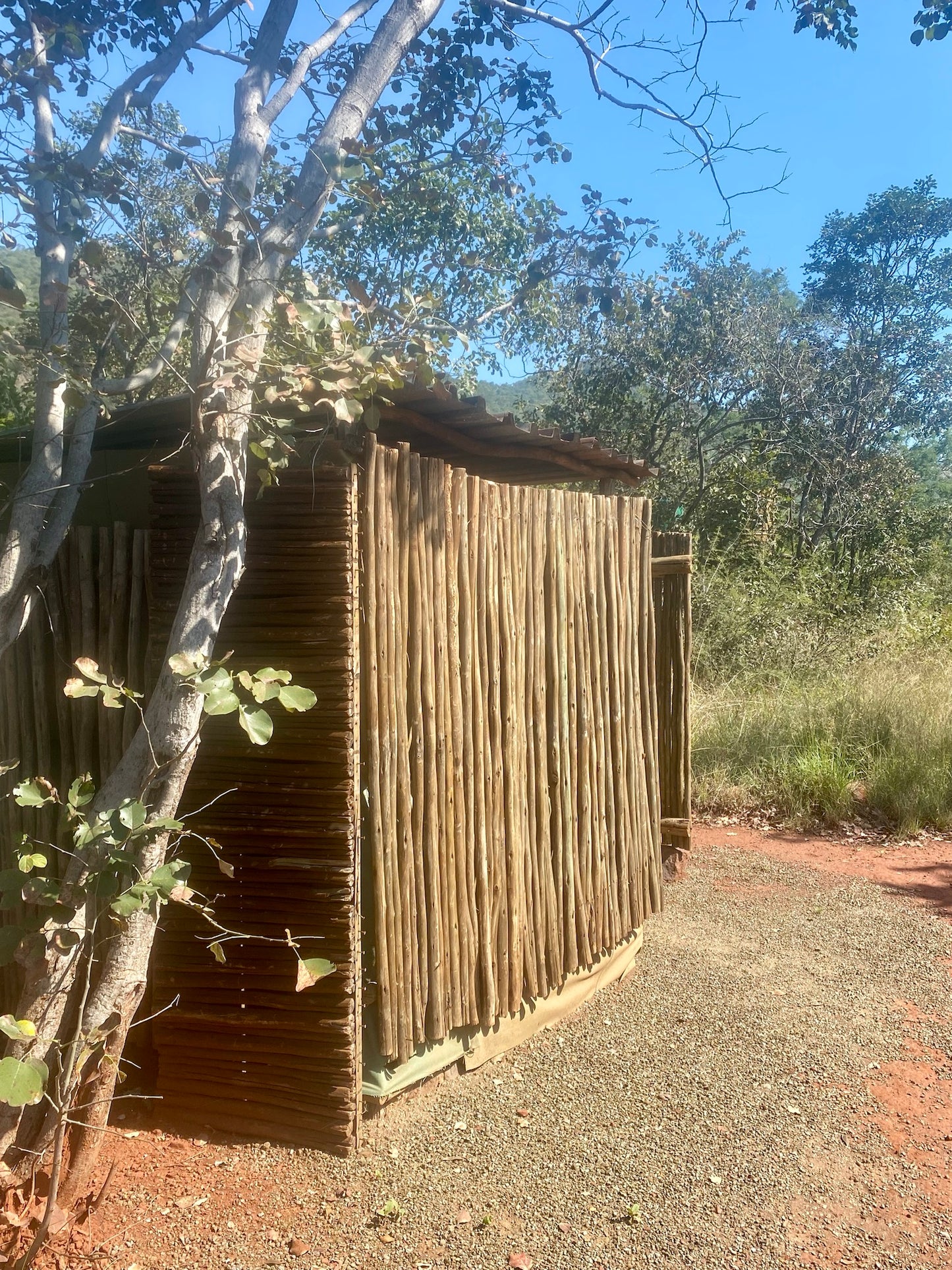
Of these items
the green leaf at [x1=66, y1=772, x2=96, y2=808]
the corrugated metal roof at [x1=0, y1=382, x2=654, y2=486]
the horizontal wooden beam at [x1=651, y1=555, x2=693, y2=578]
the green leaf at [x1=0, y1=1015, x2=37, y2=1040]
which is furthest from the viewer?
the horizontal wooden beam at [x1=651, y1=555, x2=693, y2=578]

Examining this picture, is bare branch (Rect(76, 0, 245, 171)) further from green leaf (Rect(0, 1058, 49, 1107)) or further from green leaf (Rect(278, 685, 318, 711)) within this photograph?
green leaf (Rect(0, 1058, 49, 1107))

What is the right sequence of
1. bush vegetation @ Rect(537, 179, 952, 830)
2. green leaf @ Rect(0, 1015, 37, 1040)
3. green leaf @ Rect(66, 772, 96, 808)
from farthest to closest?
bush vegetation @ Rect(537, 179, 952, 830) < green leaf @ Rect(66, 772, 96, 808) < green leaf @ Rect(0, 1015, 37, 1040)

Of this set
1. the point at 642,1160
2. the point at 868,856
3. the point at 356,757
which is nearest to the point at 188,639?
the point at 356,757

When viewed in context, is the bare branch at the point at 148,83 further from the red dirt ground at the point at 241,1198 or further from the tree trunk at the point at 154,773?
the red dirt ground at the point at 241,1198

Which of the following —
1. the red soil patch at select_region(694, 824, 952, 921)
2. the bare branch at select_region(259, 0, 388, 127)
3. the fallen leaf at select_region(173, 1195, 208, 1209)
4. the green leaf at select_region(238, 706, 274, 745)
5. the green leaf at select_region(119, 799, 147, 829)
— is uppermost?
the bare branch at select_region(259, 0, 388, 127)

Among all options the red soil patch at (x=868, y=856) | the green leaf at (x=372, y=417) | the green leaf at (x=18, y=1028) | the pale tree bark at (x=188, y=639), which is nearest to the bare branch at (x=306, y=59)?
the pale tree bark at (x=188, y=639)

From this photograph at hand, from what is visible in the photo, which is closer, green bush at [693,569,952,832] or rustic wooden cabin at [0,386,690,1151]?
rustic wooden cabin at [0,386,690,1151]

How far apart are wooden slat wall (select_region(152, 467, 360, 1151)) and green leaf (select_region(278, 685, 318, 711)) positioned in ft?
1.70

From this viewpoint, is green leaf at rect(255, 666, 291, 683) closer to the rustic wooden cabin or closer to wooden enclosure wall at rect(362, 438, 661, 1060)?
the rustic wooden cabin

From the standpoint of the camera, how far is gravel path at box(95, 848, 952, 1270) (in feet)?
9.23

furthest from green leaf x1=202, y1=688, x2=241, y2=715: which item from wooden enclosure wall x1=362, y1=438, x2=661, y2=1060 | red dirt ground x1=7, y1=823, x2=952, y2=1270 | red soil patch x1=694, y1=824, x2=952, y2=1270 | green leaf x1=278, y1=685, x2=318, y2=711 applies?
red soil patch x1=694, y1=824, x2=952, y2=1270

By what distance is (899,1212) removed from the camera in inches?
119

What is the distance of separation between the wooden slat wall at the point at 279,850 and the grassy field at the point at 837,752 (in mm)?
5761

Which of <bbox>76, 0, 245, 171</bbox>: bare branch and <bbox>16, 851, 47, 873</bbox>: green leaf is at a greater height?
<bbox>76, 0, 245, 171</bbox>: bare branch
